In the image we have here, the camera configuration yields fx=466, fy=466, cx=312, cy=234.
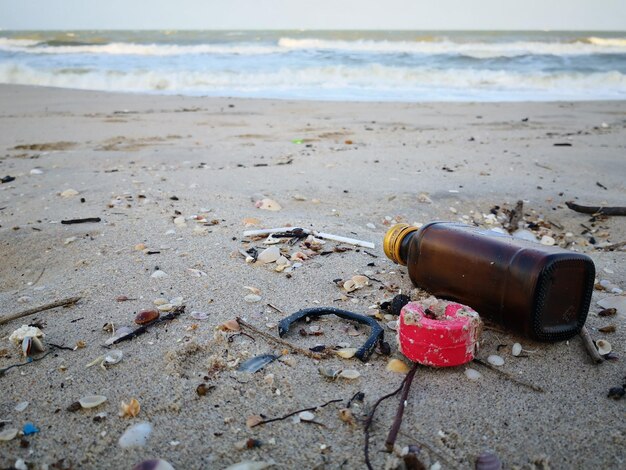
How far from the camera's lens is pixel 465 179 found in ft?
11.8

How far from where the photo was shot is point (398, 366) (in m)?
1.34

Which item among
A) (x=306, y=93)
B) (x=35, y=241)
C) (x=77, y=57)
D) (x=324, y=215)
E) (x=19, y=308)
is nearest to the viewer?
(x=19, y=308)

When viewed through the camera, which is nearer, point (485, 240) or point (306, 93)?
point (485, 240)

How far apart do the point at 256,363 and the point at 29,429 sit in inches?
22.9

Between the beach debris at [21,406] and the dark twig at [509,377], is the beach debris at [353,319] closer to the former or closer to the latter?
the dark twig at [509,377]

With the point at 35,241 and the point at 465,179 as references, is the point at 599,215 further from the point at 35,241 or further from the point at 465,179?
the point at 35,241

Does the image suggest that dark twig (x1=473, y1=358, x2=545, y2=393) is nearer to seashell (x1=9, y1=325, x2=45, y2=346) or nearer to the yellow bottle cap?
the yellow bottle cap

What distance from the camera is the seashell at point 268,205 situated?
289 centimetres

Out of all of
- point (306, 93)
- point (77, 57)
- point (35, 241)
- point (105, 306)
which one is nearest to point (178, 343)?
point (105, 306)

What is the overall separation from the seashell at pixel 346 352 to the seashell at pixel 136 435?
0.56 metres

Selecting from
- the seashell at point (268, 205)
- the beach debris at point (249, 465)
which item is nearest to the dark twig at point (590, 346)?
the beach debris at point (249, 465)

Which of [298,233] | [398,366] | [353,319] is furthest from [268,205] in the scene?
[398,366]

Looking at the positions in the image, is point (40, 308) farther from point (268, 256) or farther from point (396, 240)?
point (396, 240)

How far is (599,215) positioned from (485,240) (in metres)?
1.97
